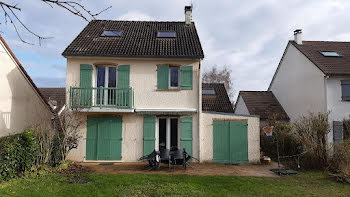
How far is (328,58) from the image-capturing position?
51.6ft

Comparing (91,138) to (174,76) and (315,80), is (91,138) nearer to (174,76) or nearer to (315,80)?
(174,76)

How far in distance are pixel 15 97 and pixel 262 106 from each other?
1587 centimetres

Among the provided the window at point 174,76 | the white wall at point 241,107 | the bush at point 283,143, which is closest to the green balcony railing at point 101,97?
the window at point 174,76

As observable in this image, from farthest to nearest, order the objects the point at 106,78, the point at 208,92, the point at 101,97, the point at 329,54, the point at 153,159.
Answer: the point at 208,92
the point at 329,54
the point at 106,78
the point at 101,97
the point at 153,159

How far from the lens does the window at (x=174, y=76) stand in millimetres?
11891

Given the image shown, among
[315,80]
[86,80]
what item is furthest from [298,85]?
[86,80]

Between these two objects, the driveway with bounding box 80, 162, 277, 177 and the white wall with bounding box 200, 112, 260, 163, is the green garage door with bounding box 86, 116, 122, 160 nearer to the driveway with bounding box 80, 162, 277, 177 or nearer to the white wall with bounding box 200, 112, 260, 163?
the driveway with bounding box 80, 162, 277, 177

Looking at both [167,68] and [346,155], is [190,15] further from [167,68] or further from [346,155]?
[346,155]

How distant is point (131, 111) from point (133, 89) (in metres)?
1.13

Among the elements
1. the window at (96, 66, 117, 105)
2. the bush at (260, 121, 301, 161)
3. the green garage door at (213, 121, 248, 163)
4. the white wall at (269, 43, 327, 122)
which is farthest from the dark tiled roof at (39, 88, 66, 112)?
the white wall at (269, 43, 327, 122)

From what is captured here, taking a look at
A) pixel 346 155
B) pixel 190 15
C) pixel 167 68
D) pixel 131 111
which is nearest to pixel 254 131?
pixel 346 155

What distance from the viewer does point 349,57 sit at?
1596 cm

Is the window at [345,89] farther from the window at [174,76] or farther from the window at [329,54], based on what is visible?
the window at [174,76]

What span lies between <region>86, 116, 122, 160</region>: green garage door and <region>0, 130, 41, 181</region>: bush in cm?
257
